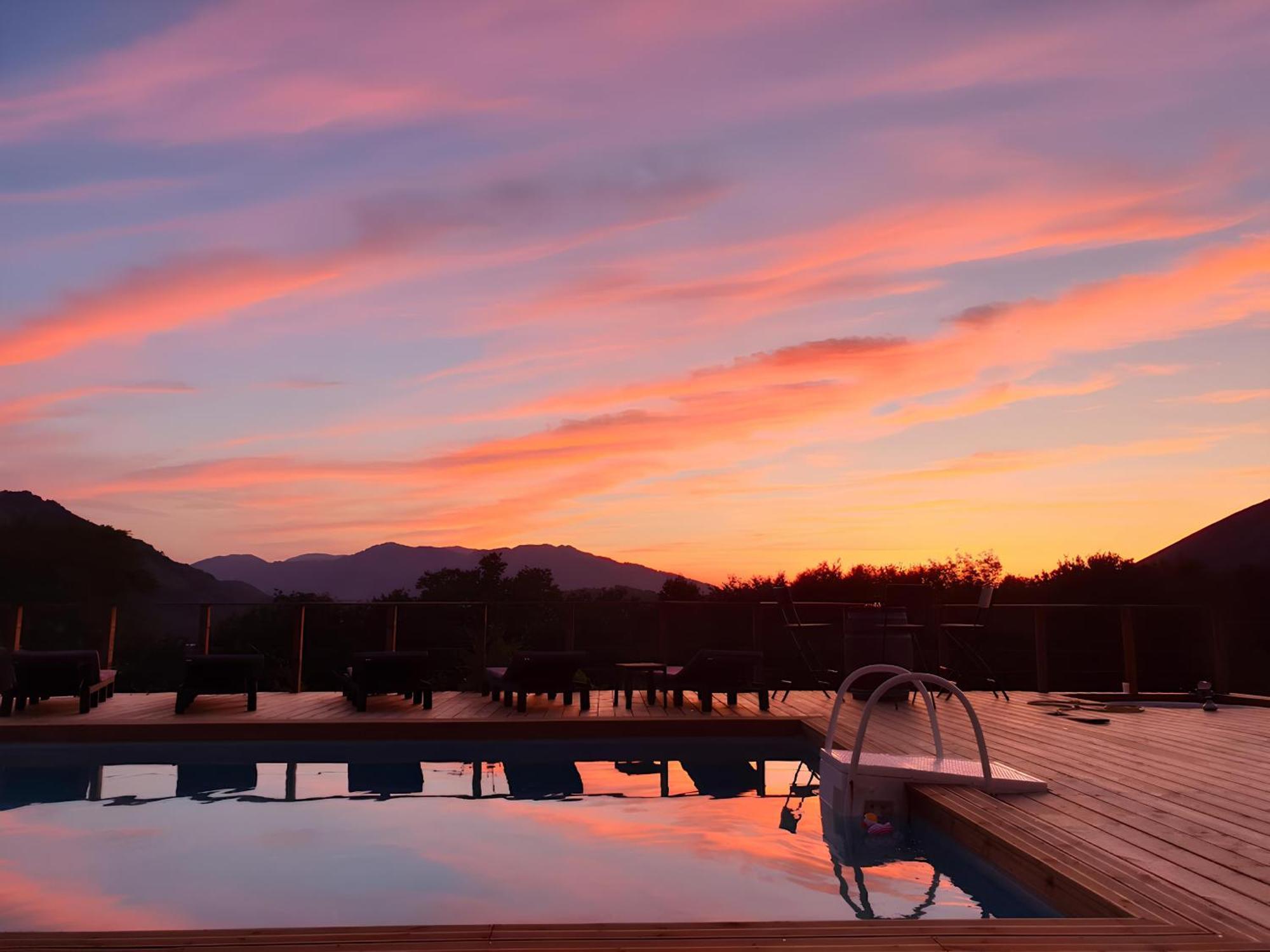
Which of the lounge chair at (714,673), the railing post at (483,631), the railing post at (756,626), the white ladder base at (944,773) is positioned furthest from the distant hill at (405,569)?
the white ladder base at (944,773)

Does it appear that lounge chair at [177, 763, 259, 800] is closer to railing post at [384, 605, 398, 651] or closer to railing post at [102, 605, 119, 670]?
railing post at [384, 605, 398, 651]

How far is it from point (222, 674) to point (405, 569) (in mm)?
34395

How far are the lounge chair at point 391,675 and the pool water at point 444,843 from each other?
34.2 inches

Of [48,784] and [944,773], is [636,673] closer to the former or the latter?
[944,773]

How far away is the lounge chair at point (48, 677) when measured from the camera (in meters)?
7.47

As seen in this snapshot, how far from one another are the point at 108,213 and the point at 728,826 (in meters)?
8.37

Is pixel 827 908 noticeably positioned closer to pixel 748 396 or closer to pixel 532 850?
pixel 532 850

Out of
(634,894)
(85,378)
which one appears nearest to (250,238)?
(85,378)

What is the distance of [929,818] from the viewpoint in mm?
4609

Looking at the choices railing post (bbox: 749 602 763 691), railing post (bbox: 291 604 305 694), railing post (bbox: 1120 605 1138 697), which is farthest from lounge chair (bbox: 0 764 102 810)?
railing post (bbox: 1120 605 1138 697)

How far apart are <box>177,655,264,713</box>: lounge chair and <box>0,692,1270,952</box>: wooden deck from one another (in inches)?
8.1

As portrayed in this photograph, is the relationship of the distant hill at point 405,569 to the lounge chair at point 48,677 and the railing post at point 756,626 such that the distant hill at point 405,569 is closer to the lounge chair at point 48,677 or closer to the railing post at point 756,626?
the railing post at point 756,626

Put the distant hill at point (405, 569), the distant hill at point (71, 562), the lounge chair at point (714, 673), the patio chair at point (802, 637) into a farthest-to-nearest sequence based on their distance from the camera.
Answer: the distant hill at point (71, 562) < the distant hill at point (405, 569) < the patio chair at point (802, 637) < the lounge chair at point (714, 673)

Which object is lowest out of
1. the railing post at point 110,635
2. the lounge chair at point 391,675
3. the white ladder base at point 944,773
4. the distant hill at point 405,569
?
the white ladder base at point 944,773
